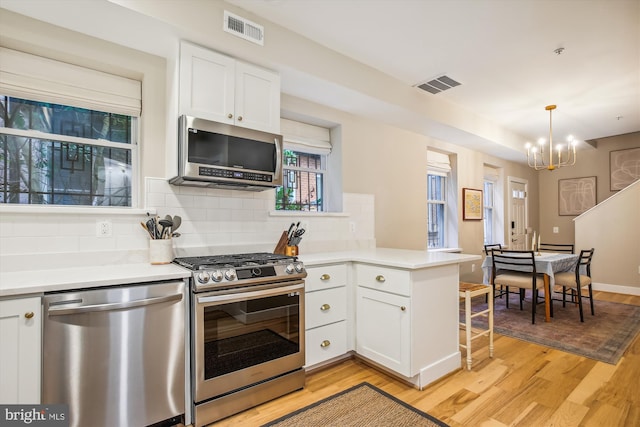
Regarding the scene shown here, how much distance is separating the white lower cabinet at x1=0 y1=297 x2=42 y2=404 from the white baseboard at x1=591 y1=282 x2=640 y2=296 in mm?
7022

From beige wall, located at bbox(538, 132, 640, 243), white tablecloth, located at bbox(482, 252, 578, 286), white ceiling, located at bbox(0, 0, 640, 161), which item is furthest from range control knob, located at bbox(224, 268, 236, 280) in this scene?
beige wall, located at bbox(538, 132, 640, 243)

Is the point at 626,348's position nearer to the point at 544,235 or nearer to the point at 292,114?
the point at 292,114

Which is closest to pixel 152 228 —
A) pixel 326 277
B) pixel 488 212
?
pixel 326 277

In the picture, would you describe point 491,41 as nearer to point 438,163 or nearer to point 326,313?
point 438,163

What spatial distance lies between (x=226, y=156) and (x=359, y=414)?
72.4 inches

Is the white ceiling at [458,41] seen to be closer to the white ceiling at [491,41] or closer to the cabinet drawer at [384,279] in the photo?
the white ceiling at [491,41]

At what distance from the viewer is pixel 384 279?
Result: 2.33 metres

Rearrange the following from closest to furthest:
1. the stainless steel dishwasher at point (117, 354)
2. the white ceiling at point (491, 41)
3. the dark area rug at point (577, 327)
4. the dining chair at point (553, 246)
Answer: the stainless steel dishwasher at point (117, 354)
the white ceiling at point (491, 41)
the dark area rug at point (577, 327)
the dining chair at point (553, 246)

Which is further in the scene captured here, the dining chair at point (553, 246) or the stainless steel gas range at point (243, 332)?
the dining chair at point (553, 246)

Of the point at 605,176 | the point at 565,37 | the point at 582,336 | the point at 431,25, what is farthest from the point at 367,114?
the point at 605,176

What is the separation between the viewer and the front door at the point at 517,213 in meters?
6.18

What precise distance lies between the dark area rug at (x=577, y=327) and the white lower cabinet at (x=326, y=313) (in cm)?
181

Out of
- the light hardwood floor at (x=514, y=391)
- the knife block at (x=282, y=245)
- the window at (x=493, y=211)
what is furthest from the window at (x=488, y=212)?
the knife block at (x=282, y=245)

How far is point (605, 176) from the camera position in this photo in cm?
591
